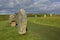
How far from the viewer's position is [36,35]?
39.4ft

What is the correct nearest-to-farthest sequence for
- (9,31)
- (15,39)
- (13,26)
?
1. (15,39)
2. (9,31)
3. (13,26)

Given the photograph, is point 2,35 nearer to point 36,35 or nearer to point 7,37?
point 7,37

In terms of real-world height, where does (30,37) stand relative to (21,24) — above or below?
below

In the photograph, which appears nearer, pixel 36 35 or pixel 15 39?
pixel 15 39

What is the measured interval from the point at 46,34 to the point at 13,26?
385cm

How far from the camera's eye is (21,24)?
39.2ft

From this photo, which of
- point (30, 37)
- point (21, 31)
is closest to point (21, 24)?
point (21, 31)

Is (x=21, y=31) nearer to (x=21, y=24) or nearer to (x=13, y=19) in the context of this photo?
(x=21, y=24)

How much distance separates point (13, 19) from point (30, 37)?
4.48 meters

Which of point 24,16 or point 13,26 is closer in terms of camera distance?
point 24,16

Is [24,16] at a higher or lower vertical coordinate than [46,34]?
higher

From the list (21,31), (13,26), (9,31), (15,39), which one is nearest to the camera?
(15,39)

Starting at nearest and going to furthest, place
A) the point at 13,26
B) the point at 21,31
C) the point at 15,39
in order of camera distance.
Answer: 1. the point at 15,39
2. the point at 21,31
3. the point at 13,26

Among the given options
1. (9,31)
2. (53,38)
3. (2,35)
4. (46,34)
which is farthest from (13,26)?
(53,38)
